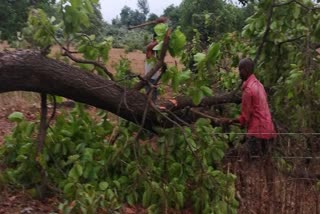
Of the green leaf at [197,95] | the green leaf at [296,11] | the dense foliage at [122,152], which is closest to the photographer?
the dense foliage at [122,152]

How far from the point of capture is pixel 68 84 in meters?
4.52

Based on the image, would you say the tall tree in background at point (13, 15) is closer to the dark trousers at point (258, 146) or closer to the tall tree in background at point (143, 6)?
the dark trousers at point (258, 146)

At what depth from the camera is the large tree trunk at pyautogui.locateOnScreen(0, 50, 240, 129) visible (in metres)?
4.28

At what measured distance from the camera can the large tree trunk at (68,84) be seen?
14.0ft

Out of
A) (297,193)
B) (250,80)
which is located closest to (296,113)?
(250,80)

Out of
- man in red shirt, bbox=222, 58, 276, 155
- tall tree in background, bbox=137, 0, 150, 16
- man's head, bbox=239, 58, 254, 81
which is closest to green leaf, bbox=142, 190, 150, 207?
man in red shirt, bbox=222, 58, 276, 155

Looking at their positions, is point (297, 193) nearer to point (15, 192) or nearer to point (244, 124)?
point (244, 124)

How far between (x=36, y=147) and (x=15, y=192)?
1.33 feet

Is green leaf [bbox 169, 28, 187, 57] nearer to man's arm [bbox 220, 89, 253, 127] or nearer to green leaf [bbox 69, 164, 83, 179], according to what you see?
man's arm [bbox 220, 89, 253, 127]

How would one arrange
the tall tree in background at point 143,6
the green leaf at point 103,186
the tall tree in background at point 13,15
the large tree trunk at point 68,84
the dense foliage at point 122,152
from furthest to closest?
the tall tree in background at point 143,6
the tall tree in background at point 13,15
the dense foliage at point 122,152
the green leaf at point 103,186
the large tree trunk at point 68,84

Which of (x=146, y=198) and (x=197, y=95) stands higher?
(x=197, y=95)

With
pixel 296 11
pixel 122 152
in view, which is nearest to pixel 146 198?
pixel 122 152

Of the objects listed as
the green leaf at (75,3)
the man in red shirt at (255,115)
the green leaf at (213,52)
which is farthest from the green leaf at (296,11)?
the green leaf at (75,3)

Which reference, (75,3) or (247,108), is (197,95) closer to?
(247,108)
